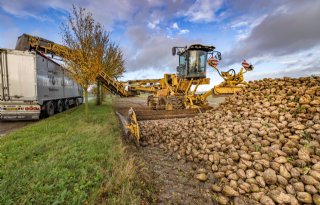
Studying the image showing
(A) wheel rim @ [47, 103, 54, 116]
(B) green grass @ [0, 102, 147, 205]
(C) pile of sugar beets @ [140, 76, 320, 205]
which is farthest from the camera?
(A) wheel rim @ [47, 103, 54, 116]

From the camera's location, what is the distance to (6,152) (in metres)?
4.54

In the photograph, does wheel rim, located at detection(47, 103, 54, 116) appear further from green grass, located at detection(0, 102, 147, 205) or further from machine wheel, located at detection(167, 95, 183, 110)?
machine wheel, located at detection(167, 95, 183, 110)

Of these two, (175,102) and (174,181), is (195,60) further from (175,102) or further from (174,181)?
(174,181)

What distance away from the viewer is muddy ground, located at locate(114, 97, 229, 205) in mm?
3064

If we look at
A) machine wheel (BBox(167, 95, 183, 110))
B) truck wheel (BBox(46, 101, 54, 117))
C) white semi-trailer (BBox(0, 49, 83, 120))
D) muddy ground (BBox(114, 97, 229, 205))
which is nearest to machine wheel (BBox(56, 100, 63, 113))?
truck wheel (BBox(46, 101, 54, 117))

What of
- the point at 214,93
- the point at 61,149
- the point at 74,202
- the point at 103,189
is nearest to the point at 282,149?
the point at 103,189

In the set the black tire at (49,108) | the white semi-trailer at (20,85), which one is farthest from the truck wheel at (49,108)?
the white semi-trailer at (20,85)

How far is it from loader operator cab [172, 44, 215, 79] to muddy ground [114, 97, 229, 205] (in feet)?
22.8

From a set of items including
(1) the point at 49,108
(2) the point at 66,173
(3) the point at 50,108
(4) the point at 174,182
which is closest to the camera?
(2) the point at 66,173

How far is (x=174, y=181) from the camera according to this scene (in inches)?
144

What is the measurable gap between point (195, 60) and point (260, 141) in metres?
7.77

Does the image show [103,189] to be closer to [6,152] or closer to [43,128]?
[6,152]

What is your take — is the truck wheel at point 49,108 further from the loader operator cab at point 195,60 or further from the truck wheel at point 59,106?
the loader operator cab at point 195,60

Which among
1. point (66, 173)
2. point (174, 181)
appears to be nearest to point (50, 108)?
point (66, 173)
